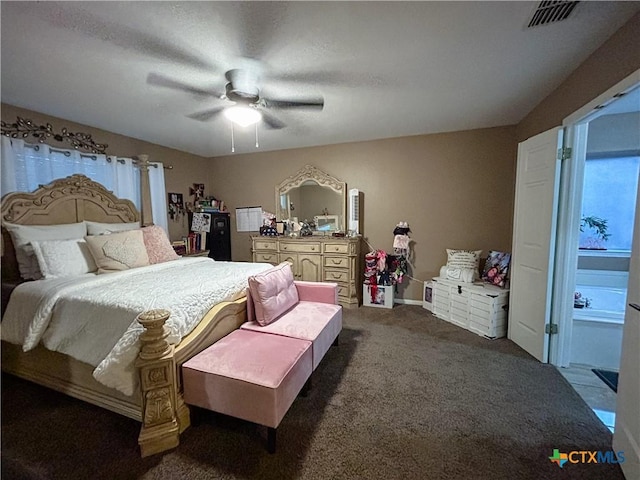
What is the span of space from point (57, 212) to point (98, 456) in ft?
7.99

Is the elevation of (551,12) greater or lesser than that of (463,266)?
greater

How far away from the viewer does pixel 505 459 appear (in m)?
1.39

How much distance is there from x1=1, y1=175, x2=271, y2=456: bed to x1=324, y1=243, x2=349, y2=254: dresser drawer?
4.95 feet

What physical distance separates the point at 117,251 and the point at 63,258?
Answer: 1.22ft

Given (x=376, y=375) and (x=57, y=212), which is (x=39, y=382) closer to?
(x=57, y=212)

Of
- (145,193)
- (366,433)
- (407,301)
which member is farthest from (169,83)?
(407,301)

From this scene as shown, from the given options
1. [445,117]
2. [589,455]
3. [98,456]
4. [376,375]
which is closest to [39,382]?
[98,456]

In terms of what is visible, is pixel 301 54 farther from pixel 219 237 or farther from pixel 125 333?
pixel 219 237

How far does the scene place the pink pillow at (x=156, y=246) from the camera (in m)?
2.86

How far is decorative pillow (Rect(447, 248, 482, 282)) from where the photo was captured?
3.24m

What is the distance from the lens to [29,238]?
233 centimetres

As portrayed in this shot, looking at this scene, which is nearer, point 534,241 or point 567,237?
point 567,237

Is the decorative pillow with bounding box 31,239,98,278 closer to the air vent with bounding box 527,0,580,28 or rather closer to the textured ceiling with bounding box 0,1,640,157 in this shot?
the textured ceiling with bounding box 0,1,640,157

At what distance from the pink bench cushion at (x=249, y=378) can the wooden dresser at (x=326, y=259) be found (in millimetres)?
2008
